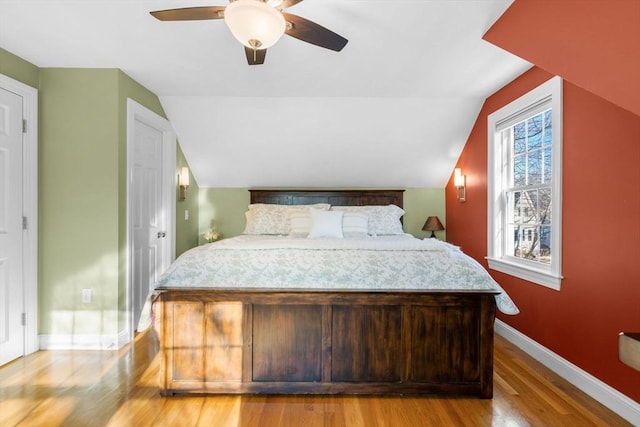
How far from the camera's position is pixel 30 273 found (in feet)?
8.75

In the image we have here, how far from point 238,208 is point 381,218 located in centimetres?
193

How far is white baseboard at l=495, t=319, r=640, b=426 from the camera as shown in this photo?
73.1 inches

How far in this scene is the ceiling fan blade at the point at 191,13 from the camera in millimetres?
1528

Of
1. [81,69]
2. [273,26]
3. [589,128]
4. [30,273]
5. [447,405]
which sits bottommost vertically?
[447,405]

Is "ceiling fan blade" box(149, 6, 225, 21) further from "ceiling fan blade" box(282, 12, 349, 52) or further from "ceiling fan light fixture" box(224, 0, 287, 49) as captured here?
"ceiling fan blade" box(282, 12, 349, 52)

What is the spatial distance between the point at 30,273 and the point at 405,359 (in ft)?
9.80

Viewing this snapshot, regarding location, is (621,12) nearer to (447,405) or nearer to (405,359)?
(405,359)

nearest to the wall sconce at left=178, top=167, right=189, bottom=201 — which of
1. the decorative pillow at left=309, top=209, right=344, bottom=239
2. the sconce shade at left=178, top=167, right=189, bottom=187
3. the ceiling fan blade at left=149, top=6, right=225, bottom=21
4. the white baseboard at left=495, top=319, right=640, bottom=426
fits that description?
the sconce shade at left=178, top=167, right=189, bottom=187

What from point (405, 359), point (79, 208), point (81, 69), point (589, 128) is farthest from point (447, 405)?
point (81, 69)

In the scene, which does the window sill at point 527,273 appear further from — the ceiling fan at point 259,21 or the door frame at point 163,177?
the door frame at point 163,177

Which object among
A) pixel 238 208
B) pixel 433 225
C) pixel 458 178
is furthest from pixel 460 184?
pixel 238 208

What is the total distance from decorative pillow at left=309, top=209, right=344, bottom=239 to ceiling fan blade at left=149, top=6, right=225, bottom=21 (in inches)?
85.7

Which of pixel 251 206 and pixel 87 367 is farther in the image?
pixel 251 206

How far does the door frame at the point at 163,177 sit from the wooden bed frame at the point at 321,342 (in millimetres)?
1116
